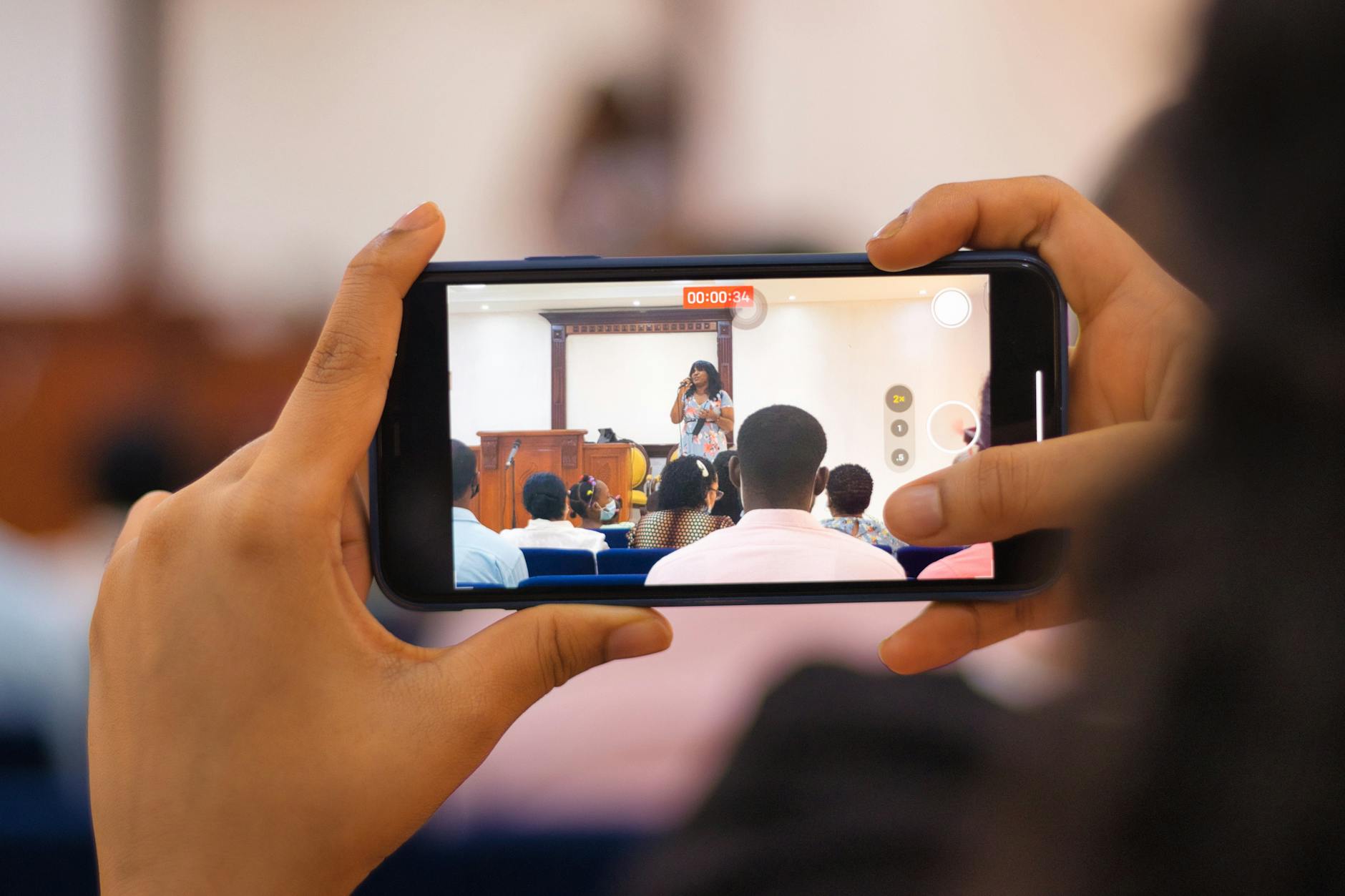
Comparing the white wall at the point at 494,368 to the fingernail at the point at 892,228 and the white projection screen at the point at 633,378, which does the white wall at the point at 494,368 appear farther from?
the fingernail at the point at 892,228

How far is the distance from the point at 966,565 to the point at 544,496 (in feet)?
1.09

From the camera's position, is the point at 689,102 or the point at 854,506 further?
the point at 689,102

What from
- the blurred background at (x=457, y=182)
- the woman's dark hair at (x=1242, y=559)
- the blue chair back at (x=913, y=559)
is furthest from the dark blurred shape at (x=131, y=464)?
→ the woman's dark hair at (x=1242, y=559)

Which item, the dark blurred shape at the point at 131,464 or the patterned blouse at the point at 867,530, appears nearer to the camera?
the patterned blouse at the point at 867,530

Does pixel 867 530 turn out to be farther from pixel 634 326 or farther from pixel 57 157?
pixel 57 157

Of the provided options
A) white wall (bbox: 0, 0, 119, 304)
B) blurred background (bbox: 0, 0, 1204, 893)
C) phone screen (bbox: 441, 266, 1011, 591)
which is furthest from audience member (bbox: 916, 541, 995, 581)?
white wall (bbox: 0, 0, 119, 304)

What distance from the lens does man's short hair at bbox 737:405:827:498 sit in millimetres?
525

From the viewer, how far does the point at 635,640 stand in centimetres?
49

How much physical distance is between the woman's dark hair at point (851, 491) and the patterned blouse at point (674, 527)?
0.09 metres

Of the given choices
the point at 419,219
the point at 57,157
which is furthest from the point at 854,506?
the point at 57,157

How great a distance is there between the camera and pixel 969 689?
0.91m

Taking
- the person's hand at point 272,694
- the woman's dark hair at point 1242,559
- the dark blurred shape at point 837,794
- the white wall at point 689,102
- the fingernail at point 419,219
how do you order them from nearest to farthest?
the woman's dark hair at point 1242,559 → the person's hand at point 272,694 → the fingernail at point 419,219 → the dark blurred shape at point 837,794 → the white wall at point 689,102

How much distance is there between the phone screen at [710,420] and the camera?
0.52 meters

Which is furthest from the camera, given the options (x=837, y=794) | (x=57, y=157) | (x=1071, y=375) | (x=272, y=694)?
(x=57, y=157)
